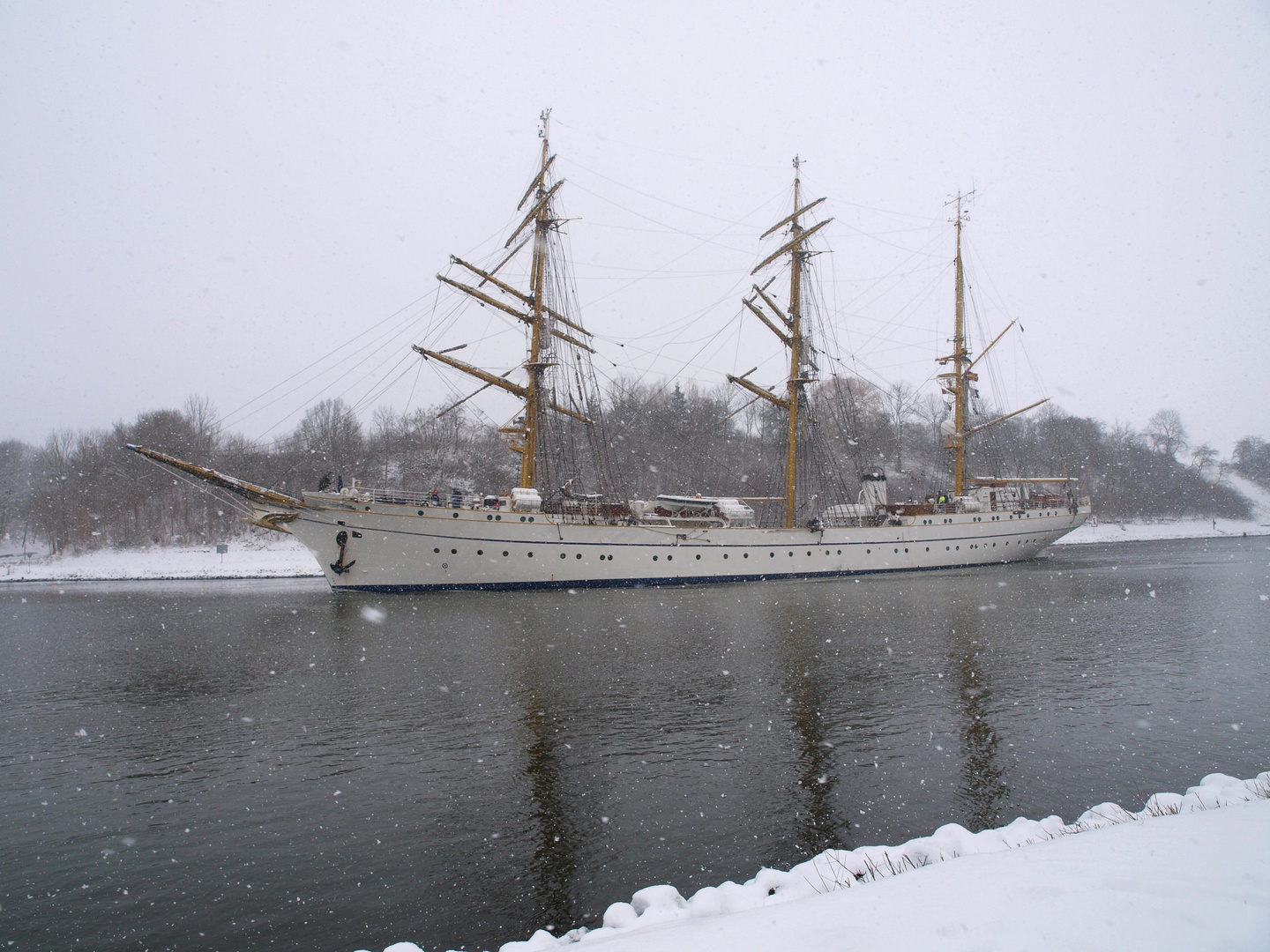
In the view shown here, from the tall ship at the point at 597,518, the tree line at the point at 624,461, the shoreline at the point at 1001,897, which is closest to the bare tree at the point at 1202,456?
the tree line at the point at 624,461

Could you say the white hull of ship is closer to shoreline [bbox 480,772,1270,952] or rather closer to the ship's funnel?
the ship's funnel

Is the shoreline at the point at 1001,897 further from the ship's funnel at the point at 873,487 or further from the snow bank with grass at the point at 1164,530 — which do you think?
the snow bank with grass at the point at 1164,530

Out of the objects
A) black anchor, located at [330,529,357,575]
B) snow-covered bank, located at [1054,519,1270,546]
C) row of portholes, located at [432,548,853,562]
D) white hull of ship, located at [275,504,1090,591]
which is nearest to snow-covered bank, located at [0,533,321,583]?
black anchor, located at [330,529,357,575]

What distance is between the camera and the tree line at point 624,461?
45719 mm

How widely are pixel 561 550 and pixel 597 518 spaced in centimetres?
254

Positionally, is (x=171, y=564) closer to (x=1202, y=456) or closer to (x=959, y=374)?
(x=959, y=374)

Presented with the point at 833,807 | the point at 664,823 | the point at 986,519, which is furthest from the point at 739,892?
the point at 986,519

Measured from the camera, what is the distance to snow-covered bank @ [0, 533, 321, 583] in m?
34.8

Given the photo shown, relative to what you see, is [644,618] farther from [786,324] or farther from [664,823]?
[786,324]

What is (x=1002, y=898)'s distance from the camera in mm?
3453

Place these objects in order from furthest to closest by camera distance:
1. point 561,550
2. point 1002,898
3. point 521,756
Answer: point 561,550
point 521,756
point 1002,898

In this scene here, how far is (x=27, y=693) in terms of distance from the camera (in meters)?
11.0

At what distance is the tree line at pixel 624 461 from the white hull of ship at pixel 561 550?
4547 millimetres

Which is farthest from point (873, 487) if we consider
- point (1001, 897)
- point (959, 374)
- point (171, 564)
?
point (171, 564)
